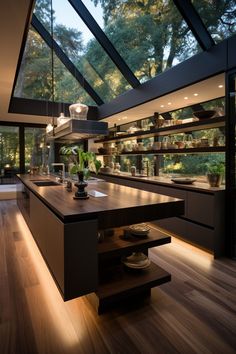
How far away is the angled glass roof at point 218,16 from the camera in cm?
305

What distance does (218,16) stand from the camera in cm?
320

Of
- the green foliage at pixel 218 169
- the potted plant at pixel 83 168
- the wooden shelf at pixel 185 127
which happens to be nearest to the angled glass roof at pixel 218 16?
the wooden shelf at pixel 185 127

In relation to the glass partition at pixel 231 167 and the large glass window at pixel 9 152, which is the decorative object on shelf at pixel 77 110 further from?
the large glass window at pixel 9 152

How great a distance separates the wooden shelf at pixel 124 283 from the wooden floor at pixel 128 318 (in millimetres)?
137

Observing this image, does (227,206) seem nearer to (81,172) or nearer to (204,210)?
(204,210)

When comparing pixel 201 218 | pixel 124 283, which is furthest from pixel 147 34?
pixel 124 283

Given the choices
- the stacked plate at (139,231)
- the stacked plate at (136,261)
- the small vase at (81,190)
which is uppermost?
the small vase at (81,190)

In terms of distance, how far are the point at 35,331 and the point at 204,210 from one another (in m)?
2.39

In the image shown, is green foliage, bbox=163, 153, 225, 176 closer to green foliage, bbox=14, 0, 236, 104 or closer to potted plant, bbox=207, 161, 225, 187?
potted plant, bbox=207, 161, 225, 187

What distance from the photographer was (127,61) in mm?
5094

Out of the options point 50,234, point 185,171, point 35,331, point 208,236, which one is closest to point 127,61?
point 185,171

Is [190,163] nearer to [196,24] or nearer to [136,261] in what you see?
[196,24]

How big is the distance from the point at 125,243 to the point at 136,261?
27cm

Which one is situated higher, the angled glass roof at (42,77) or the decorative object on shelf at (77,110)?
the angled glass roof at (42,77)
